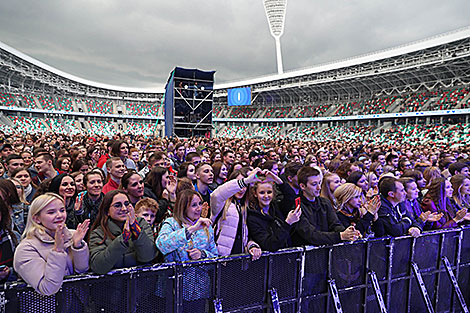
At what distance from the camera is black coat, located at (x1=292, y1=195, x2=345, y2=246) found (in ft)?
9.05

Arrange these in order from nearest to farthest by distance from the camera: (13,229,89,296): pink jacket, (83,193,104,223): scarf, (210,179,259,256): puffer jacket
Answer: (13,229,89,296): pink jacket
(210,179,259,256): puffer jacket
(83,193,104,223): scarf

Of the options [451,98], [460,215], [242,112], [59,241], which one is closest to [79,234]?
[59,241]

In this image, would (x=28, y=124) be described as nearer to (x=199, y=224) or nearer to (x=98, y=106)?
(x=98, y=106)

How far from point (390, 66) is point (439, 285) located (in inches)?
1283

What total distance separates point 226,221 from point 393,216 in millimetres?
1851

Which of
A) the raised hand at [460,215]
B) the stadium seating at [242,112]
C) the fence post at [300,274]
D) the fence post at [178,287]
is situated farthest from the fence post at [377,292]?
the stadium seating at [242,112]

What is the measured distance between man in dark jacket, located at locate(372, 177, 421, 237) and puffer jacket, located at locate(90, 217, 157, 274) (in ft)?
7.40

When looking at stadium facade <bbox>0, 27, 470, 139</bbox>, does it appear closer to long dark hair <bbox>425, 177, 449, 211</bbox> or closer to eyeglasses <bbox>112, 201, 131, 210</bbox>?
long dark hair <bbox>425, 177, 449, 211</bbox>

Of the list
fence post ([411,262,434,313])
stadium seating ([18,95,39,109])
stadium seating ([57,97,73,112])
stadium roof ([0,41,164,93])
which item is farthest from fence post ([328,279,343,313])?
stadium seating ([57,97,73,112])

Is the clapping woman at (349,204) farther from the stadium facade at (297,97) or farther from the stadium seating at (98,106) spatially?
the stadium seating at (98,106)

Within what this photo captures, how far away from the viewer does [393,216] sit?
329cm

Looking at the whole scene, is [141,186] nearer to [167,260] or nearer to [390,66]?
[167,260]

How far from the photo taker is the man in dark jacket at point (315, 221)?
2.76 m

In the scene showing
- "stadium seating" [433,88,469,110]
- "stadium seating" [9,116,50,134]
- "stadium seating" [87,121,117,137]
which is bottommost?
"stadium seating" [433,88,469,110]
